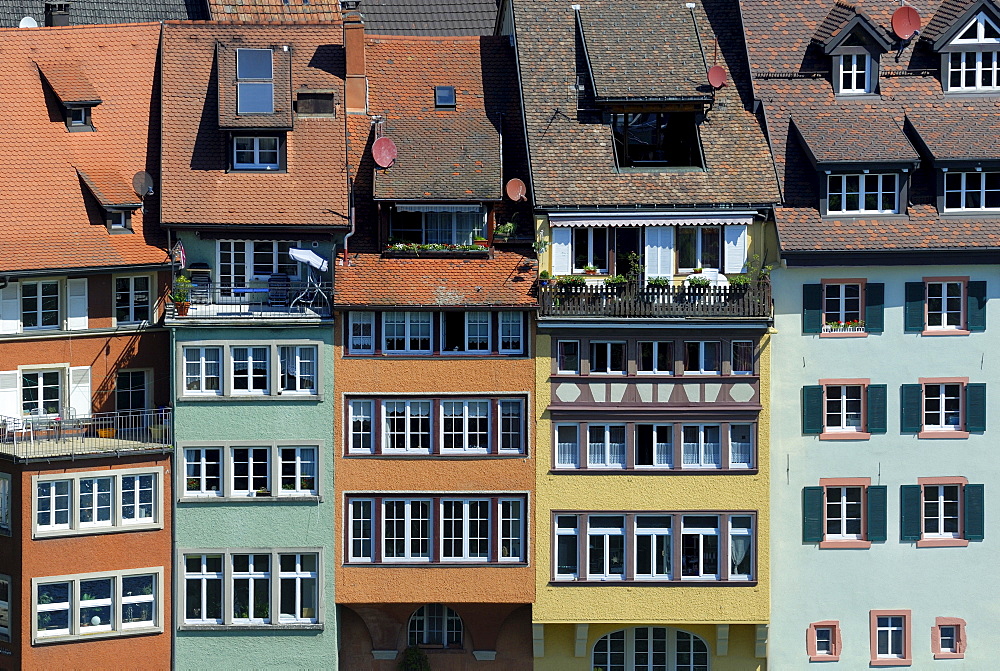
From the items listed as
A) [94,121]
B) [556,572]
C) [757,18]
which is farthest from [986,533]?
[94,121]

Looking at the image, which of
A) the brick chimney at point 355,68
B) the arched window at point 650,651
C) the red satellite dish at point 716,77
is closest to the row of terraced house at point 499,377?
the red satellite dish at point 716,77

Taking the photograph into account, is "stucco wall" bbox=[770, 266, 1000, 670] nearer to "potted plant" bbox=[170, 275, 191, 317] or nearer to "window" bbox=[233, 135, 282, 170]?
"window" bbox=[233, 135, 282, 170]

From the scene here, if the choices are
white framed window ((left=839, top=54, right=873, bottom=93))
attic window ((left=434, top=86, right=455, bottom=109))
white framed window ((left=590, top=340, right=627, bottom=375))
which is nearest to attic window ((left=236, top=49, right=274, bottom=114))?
attic window ((left=434, top=86, right=455, bottom=109))

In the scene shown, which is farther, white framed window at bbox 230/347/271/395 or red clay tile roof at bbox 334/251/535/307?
white framed window at bbox 230/347/271/395

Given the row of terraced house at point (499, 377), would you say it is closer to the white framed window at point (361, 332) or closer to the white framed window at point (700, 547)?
the white framed window at point (361, 332)

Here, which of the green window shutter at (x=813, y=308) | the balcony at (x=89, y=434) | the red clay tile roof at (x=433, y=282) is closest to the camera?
the balcony at (x=89, y=434)

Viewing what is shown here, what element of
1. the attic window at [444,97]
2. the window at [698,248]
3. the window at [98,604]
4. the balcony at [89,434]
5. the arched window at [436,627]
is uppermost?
the attic window at [444,97]

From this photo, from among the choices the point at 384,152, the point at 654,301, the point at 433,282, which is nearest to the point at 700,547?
the point at 654,301
